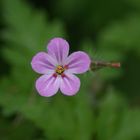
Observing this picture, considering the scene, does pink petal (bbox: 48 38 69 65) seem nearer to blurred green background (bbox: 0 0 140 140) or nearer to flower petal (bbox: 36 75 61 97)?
flower petal (bbox: 36 75 61 97)

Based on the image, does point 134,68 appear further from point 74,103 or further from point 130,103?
point 74,103

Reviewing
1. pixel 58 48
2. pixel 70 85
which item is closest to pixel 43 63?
pixel 58 48

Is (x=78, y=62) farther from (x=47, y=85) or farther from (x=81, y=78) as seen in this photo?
(x=81, y=78)

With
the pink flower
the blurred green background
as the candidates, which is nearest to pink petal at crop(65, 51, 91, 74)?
the pink flower

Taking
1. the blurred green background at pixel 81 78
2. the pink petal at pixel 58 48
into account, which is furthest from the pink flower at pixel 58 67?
the blurred green background at pixel 81 78

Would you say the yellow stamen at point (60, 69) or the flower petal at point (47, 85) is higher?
the yellow stamen at point (60, 69)

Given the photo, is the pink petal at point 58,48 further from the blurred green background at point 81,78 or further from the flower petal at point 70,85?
the blurred green background at point 81,78
